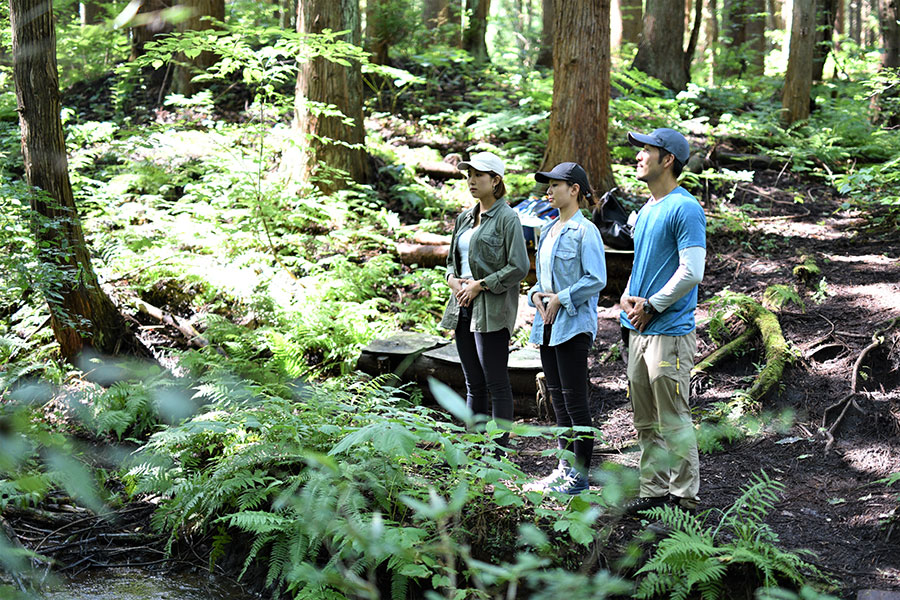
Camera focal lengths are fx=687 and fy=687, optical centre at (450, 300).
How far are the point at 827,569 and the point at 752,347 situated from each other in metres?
3.14

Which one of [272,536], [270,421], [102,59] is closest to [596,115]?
[270,421]

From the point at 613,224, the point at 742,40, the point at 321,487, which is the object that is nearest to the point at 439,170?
the point at 613,224

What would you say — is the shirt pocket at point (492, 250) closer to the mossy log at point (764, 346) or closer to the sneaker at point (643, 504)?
the sneaker at point (643, 504)

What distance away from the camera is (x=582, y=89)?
9.61 metres

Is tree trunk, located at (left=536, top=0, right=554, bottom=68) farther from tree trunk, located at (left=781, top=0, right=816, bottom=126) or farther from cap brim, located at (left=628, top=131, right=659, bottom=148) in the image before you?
cap brim, located at (left=628, top=131, right=659, bottom=148)

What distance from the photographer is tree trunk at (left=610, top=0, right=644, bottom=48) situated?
19875 millimetres

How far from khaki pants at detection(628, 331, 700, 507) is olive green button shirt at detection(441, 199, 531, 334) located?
3.42ft

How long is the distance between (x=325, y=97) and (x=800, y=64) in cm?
885

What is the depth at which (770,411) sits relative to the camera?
18.6 feet

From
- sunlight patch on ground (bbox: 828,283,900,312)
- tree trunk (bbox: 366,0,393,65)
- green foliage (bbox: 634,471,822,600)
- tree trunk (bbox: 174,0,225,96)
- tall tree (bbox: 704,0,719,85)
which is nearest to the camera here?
green foliage (bbox: 634,471,822,600)

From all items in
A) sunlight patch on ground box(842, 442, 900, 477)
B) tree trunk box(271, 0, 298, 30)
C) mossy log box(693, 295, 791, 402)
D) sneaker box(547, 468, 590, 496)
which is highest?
tree trunk box(271, 0, 298, 30)

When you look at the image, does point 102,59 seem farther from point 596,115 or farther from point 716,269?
point 716,269

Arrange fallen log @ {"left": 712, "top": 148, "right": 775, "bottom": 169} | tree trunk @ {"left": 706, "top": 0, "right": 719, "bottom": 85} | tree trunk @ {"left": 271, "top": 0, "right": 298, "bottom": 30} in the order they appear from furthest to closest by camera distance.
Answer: tree trunk @ {"left": 706, "top": 0, "right": 719, "bottom": 85} < tree trunk @ {"left": 271, "top": 0, "right": 298, "bottom": 30} < fallen log @ {"left": 712, "top": 148, "right": 775, "bottom": 169}

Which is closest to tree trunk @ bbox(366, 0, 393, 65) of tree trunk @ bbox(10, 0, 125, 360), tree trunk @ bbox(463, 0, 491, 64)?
tree trunk @ bbox(463, 0, 491, 64)
